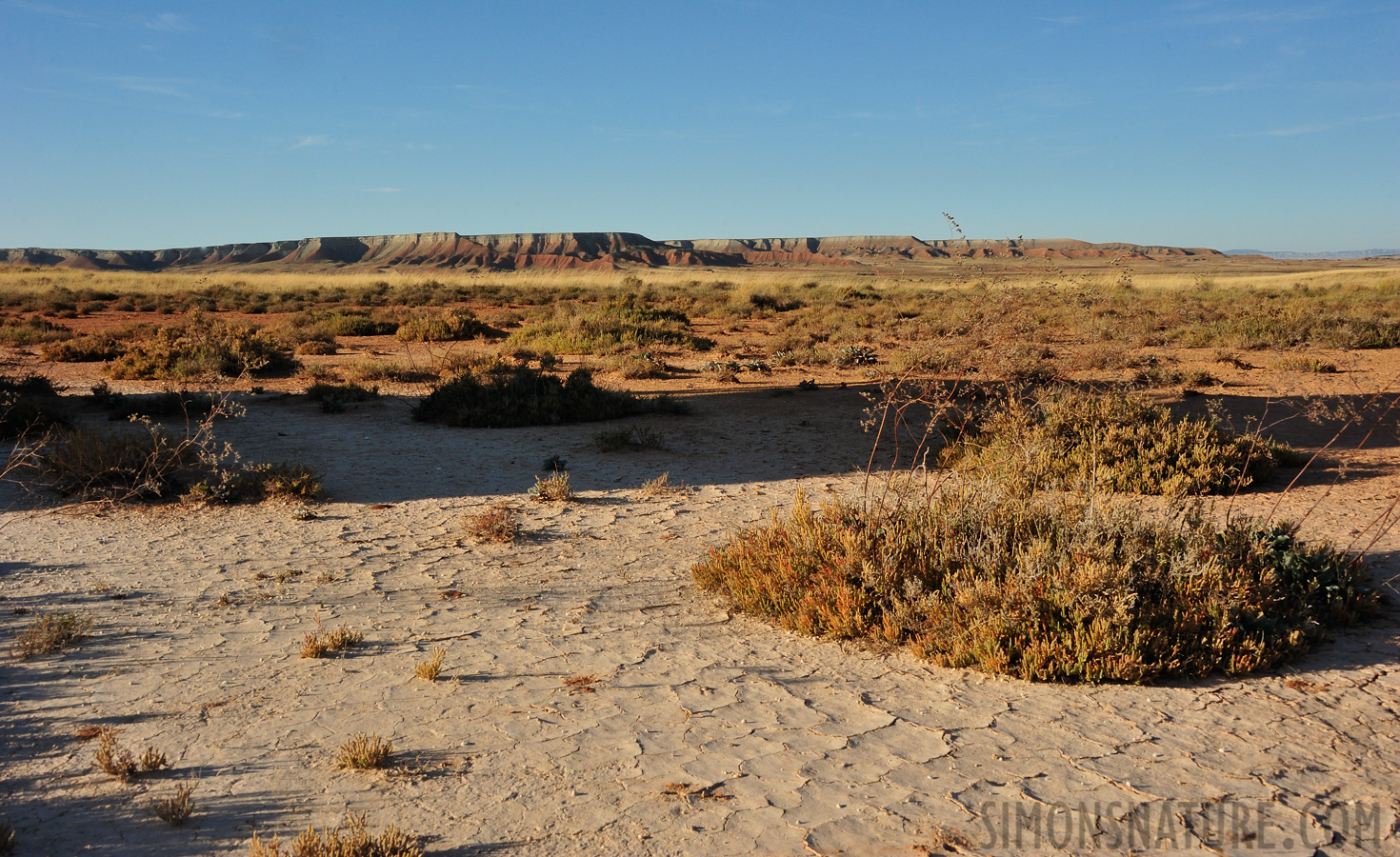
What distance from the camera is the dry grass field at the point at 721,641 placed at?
2.82m

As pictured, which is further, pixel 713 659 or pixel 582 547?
pixel 582 547

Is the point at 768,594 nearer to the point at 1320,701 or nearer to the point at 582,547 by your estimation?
the point at 582,547

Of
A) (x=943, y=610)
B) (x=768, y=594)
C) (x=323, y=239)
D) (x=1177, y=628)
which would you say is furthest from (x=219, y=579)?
(x=323, y=239)

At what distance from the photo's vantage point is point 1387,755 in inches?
125

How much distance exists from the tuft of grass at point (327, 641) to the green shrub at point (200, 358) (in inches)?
414

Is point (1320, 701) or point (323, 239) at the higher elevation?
point (323, 239)

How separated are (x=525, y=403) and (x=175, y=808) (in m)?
8.28

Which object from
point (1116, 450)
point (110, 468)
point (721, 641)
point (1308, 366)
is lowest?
point (721, 641)

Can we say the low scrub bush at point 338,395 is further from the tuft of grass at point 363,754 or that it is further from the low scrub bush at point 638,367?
the tuft of grass at point 363,754

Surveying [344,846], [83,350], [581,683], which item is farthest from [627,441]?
[83,350]

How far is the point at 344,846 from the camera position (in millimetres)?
2467

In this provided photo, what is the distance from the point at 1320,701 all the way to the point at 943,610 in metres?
1.62

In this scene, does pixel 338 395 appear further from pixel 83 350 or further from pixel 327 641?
pixel 83 350

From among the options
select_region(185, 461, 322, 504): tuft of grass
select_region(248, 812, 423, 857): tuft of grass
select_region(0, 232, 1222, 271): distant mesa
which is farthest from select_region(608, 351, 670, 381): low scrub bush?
select_region(0, 232, 1222, 271): distant mesa
